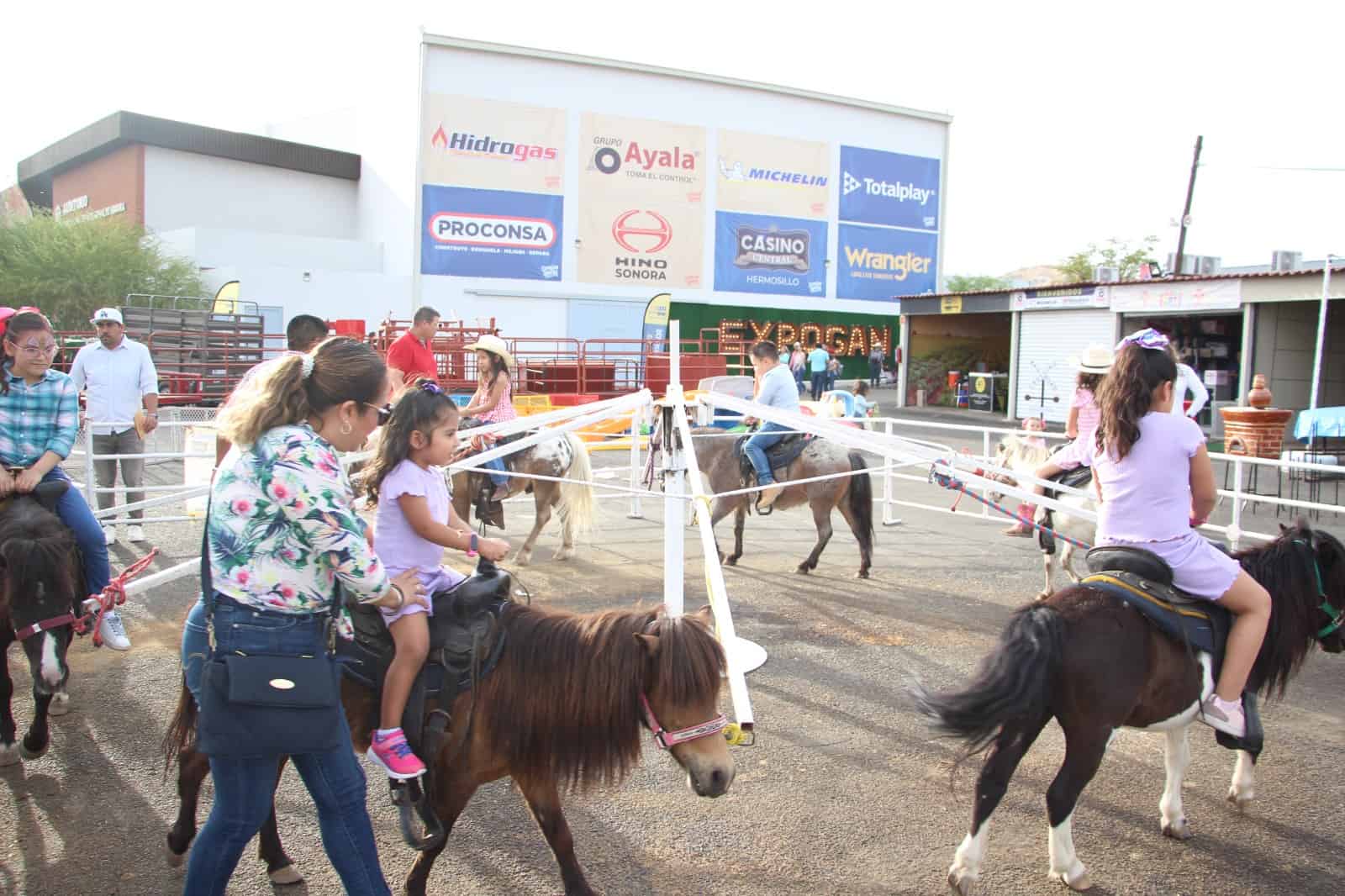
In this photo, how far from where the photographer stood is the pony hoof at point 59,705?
4.57 m

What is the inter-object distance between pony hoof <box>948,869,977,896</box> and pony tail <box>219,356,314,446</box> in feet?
8.63

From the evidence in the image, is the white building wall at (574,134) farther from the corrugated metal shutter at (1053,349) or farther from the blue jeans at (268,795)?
the blue jeans at (268,795)

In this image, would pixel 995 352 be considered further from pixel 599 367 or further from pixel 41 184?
pixel 41 184

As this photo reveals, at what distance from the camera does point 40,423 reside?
4441 mm

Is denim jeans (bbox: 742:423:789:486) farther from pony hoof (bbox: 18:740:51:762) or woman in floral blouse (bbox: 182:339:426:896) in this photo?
woman in floral blouse (bbox: 182:339:426:896)

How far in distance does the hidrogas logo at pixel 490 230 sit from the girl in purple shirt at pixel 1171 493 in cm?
3024

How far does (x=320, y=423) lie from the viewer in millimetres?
2467

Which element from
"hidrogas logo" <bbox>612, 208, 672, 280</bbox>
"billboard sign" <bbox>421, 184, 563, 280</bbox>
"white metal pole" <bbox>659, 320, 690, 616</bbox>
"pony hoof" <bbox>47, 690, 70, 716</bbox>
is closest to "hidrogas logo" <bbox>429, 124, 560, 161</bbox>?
"billboard sign" <bbox>421, 184, 563, 280</bbox>

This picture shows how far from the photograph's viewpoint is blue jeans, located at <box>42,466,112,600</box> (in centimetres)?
443

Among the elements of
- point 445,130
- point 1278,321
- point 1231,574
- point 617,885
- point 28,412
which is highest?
point 445,130

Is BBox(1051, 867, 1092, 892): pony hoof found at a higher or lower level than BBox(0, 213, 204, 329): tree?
lower

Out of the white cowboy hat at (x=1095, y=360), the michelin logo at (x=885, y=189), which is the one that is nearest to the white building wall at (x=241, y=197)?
the michelin logo at (x=885, y=189)

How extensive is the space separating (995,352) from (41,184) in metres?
48.1

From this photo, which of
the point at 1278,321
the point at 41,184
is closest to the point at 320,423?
the point at 1278,321
